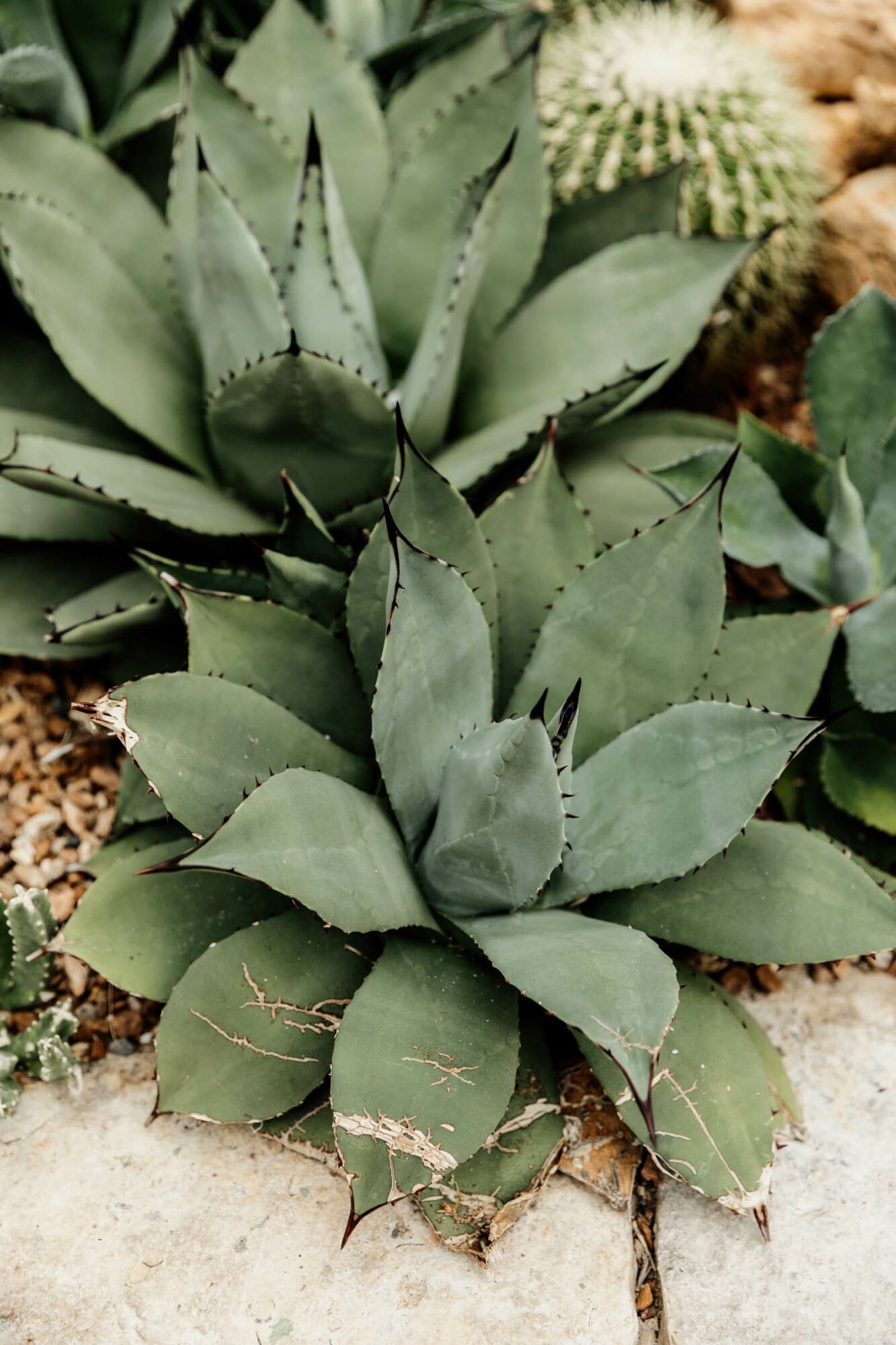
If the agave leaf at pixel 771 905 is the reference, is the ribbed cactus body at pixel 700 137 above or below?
above

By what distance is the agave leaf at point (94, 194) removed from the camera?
5.95 feet

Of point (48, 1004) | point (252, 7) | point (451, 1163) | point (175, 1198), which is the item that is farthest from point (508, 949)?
point (252, 7)

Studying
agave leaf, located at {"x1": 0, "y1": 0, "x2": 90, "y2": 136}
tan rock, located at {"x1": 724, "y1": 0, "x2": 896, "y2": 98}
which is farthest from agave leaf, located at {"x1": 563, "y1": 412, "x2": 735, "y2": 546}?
tan rock, located at {"x1": 724, "y1": 0, "x2": 896, "y2": 98}

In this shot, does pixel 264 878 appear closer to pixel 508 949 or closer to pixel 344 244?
pixel 508 949

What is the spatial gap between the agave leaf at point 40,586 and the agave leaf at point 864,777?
3.89 ft

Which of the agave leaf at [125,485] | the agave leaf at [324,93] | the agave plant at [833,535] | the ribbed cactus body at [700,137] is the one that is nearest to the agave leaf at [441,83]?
the agave leaf at [324,93]

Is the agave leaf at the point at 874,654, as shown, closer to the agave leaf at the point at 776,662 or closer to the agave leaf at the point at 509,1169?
the agave leaf at the point at 776,662

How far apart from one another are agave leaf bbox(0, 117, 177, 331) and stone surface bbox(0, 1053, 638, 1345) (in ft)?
4.08

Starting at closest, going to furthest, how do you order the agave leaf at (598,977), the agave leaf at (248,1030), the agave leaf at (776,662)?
1. the agave leaf at (598,977)
2. the agave leaf at (248,1030)
3. the agave leaf at (776,662)

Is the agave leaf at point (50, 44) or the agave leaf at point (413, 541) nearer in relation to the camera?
the agave leaf at point (413, 541)

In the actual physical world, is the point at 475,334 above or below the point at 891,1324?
above

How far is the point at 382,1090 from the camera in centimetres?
116

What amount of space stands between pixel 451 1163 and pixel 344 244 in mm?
1297

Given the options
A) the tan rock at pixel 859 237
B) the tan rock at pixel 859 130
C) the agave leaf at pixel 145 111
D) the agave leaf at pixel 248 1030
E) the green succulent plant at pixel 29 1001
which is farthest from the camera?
the tan rock at pixel 859 130
